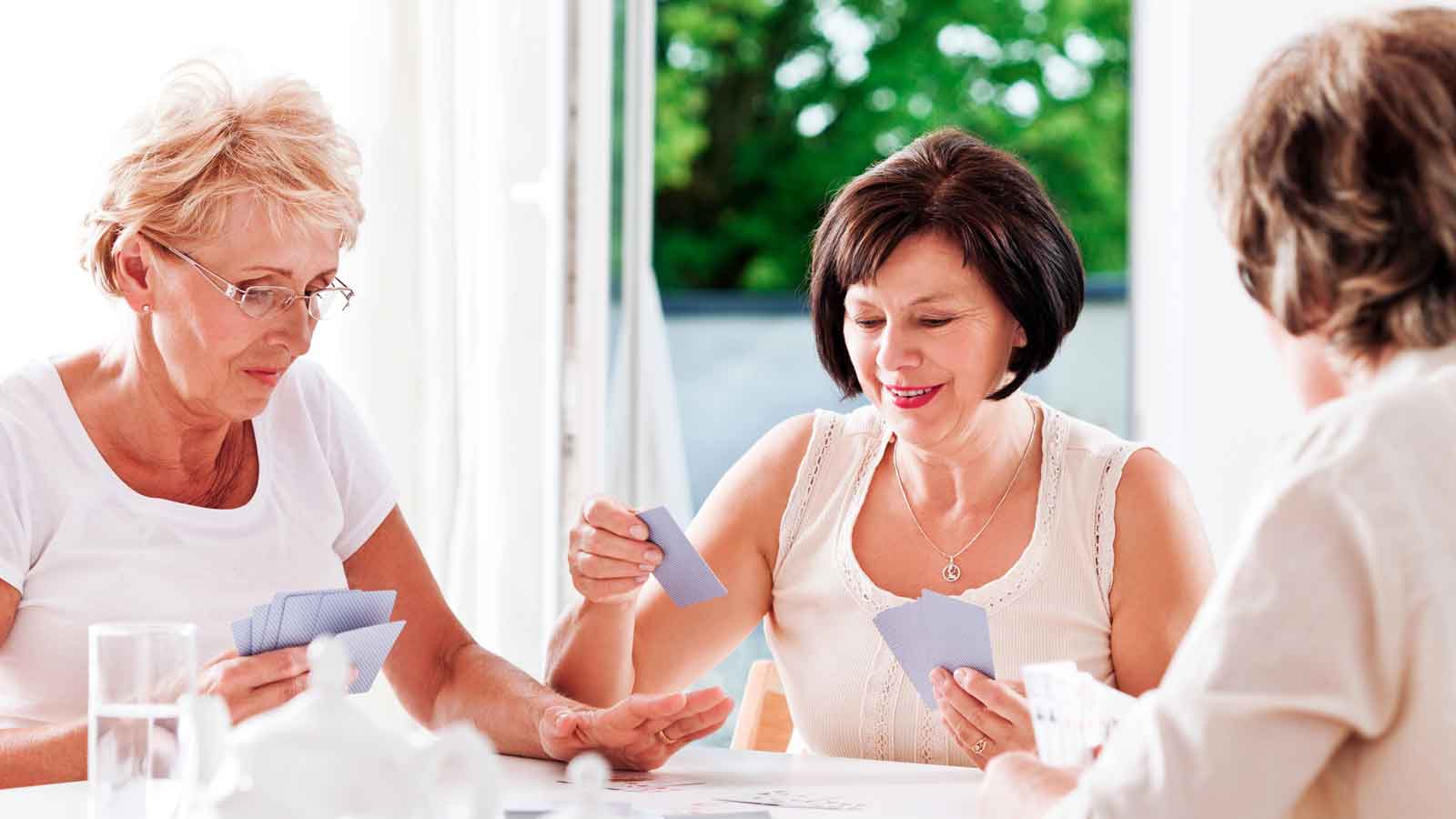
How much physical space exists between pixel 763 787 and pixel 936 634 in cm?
26

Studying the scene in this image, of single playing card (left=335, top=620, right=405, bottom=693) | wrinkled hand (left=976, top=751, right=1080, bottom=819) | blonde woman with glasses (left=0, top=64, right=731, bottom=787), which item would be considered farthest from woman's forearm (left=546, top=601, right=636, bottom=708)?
wrinkled hand (left=976, top=751, right=1080, bottom=819)

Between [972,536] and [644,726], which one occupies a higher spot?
[972,536]

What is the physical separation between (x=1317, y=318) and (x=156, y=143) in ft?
4.65

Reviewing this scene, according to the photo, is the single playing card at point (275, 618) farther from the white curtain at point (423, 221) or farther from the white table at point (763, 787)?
the white curtain at point (423, 221)

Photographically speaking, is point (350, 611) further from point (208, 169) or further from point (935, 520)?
point (935, 520)

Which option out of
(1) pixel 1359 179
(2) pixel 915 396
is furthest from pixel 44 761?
(1) pixel 1359 179

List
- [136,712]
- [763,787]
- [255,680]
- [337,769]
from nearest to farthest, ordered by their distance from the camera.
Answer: [337,769]
[136,712]
[255,680]
[763,787]

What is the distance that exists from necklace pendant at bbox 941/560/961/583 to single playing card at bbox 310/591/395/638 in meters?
0.87

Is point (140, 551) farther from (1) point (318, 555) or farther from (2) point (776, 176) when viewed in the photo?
(2) point (776, 176)

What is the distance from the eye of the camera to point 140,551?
191 centimetres

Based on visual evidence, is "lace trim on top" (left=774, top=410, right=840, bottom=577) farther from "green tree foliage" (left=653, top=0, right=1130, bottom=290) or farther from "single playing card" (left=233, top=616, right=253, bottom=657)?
"green tree foliage" (left=653, top=0, right=1130, bottom=290)

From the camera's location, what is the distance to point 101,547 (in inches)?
74.1

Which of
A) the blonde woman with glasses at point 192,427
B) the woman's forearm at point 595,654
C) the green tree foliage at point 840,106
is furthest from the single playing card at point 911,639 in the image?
the green tree foliage at point 840,106

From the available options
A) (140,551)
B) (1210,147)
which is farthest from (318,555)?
(1210,147)
